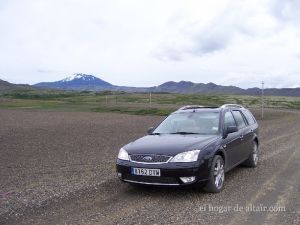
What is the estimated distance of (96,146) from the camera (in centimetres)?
1541

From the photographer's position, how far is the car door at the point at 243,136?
990 cm

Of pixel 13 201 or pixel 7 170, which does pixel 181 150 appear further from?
pixel 7 170

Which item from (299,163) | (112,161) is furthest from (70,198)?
(299,163)

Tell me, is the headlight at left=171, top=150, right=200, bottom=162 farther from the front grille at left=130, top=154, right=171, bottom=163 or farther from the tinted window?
the tinted window

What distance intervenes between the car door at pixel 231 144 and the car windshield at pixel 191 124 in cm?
26

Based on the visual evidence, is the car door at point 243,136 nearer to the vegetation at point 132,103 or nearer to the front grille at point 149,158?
the front grille at point 149,158

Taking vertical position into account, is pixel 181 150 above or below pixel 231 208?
above

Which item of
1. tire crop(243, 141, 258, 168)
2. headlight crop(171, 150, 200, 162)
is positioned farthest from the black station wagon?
tire crop(243, 141, 258, 168)

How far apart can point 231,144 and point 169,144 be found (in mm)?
1795

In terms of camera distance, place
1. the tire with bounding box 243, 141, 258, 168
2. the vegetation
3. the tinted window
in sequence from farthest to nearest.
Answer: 1. the vegetation
2. the tire with bounding box 243, 141, 258, 168
3. the tinted window

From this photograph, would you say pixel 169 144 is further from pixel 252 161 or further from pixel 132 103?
pixel 132 103

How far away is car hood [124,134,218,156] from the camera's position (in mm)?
7648

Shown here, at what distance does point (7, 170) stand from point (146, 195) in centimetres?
425

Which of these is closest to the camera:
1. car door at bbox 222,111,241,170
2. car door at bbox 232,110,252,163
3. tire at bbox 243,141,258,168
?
car door at bbox 222,111,241,170
